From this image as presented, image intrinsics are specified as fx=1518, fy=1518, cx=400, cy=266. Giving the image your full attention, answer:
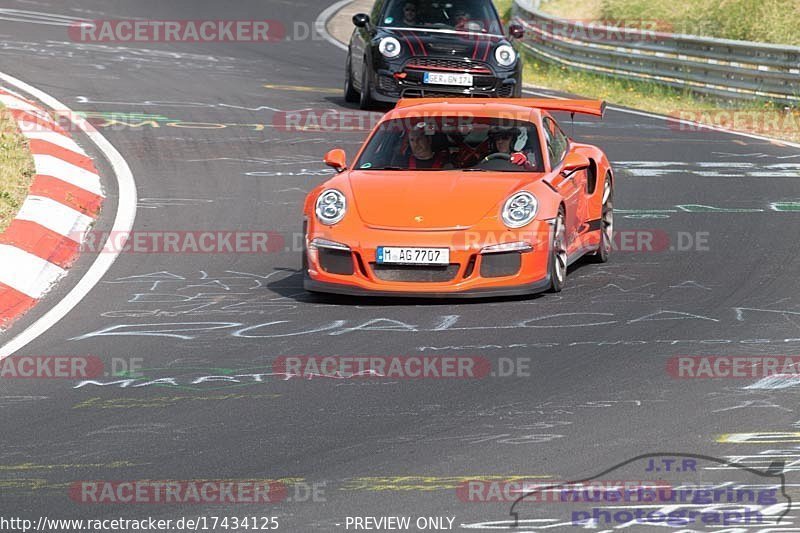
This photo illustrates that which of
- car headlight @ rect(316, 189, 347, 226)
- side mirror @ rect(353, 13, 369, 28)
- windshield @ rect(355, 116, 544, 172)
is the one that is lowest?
side mirror @ rect(353, 13, 369, 28)

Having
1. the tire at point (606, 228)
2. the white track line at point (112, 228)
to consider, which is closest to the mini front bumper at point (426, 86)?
the white track line at point (112, 228)

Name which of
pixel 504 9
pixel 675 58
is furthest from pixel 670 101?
pixel 504 9

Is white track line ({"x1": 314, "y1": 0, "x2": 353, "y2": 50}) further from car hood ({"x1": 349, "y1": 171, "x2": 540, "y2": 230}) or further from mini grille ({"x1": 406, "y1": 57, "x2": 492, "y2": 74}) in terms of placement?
car hood ({"x1": 349, "y1": 171, "x2": 540, "y2": 230})

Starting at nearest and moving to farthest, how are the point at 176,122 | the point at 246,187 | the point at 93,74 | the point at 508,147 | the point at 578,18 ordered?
the point at 508,147
the point at 246,187
the point at 176,122
the point at 93,74
the point at 578,18

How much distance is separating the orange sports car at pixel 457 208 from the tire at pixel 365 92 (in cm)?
785

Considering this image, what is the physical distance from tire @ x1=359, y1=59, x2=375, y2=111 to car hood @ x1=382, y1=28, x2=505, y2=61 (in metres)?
0.60

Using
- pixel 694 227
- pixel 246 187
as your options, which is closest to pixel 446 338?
pixel 694 227

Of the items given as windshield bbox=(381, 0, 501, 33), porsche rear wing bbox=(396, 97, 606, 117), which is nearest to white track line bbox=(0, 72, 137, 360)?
porsche rear wing bbox=(396, 97, 606, 117)

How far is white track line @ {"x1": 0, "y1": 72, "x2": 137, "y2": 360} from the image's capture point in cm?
893

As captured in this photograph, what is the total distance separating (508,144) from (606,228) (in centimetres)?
127

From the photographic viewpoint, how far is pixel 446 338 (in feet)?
28.4

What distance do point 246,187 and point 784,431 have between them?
8287 millimetres

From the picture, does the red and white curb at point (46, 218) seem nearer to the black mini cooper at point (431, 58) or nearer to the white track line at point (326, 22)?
the black mini cooper at point (431, 58)

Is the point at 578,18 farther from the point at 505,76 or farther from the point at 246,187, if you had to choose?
the point at 246,187
